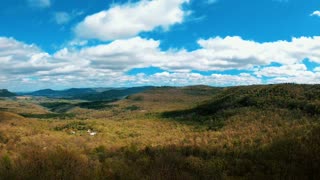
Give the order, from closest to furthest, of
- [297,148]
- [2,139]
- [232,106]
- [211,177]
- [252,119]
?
[211,177]
[297,148]
[2,139]
[252,119]
[232,106]

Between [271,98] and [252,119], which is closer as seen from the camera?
[252,119]

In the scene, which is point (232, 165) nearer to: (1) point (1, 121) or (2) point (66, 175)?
(2) point (66, 175)

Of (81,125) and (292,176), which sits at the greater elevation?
(292,176)

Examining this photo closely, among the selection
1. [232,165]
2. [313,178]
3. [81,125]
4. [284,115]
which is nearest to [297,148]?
[232,165]

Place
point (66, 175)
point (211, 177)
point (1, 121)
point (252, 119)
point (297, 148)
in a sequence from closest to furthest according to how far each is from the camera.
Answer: point (66, 175) → point (211, 177) → point (297, 148) → point (252, 119) → point (1, 121)

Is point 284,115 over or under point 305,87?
under

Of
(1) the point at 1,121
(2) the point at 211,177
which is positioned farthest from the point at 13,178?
(1) the point at 1,121

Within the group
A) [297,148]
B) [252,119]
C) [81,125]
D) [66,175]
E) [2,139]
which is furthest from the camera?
[81,125]

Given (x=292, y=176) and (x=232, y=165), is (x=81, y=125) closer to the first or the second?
(x=232, y=165)

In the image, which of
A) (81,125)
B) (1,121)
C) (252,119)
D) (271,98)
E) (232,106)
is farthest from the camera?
(1,121)
